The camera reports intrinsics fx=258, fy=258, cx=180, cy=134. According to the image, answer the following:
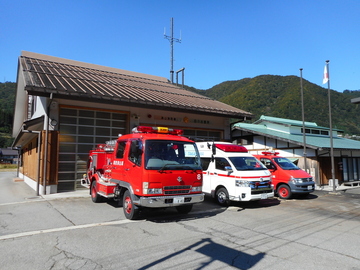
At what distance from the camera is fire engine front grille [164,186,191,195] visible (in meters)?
7.30

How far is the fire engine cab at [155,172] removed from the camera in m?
7.16

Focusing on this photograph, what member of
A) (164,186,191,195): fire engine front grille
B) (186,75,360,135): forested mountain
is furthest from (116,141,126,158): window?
(186,75,360,135): forested mountain

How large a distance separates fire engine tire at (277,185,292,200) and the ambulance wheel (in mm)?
3616

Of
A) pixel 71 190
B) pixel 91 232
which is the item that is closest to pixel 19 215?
pixel 91 232

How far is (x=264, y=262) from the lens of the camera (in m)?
4.64

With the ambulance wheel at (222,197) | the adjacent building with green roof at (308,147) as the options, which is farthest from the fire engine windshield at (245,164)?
the adjacent building with green roof at (308,147)

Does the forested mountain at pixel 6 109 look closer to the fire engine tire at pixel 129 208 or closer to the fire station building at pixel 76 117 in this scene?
the fire station building at pixel 76 117

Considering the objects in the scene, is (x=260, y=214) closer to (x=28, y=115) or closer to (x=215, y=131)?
(x=215, y=131)

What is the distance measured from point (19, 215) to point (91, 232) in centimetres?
361

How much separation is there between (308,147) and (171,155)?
45.2 ft

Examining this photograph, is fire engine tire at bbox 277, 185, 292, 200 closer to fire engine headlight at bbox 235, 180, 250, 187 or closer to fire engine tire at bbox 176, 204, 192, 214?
fire engine headlight at bbox 235, 180, 250, 187

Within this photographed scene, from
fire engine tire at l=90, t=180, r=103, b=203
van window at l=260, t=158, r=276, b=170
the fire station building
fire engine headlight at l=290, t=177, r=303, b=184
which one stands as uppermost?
the fire station building

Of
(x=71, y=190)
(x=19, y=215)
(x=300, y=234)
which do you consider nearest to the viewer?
(x=300, y=234)

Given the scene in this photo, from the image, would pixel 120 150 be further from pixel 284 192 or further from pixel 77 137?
pixel 284 192
